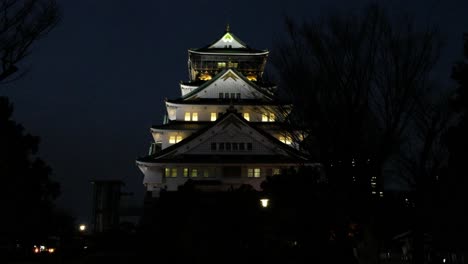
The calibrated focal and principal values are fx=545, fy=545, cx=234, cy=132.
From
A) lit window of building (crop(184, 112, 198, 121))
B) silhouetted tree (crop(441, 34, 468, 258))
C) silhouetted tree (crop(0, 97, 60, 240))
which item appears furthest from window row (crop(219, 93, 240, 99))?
silhouetted tree (crop(441, 34, 468, 258))

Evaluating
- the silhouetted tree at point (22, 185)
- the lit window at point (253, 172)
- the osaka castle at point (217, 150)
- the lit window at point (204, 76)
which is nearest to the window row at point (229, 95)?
the osaka castle at point (217, 150)

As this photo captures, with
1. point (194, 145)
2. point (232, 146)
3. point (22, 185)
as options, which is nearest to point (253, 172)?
point (232, 146)

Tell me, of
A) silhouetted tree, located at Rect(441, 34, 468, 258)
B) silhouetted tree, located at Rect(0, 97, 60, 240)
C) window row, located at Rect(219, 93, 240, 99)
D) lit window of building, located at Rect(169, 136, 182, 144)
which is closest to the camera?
silhouetted tree, located at Rect(441, 34, 468, 258)

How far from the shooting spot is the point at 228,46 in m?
55.8

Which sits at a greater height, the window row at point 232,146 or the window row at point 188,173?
the window row at point 232,146

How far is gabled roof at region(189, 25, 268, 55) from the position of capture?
53.6 m

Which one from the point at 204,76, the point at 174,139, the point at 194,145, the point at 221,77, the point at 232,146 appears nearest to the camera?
the point at 194,145

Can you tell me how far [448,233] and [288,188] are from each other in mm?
8186

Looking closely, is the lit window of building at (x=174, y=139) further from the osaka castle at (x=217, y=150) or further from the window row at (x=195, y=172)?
the window row at (x=195, y=172)

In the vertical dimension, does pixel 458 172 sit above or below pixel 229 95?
below

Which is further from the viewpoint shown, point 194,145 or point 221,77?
point 221,77

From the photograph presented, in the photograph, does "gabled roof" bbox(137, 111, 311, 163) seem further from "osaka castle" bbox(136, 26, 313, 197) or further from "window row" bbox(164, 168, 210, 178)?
"window row" bbox(164, 168, 210, 178)

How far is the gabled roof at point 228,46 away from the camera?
5362 centimetres

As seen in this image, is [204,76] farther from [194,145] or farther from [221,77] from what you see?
[194,145]
